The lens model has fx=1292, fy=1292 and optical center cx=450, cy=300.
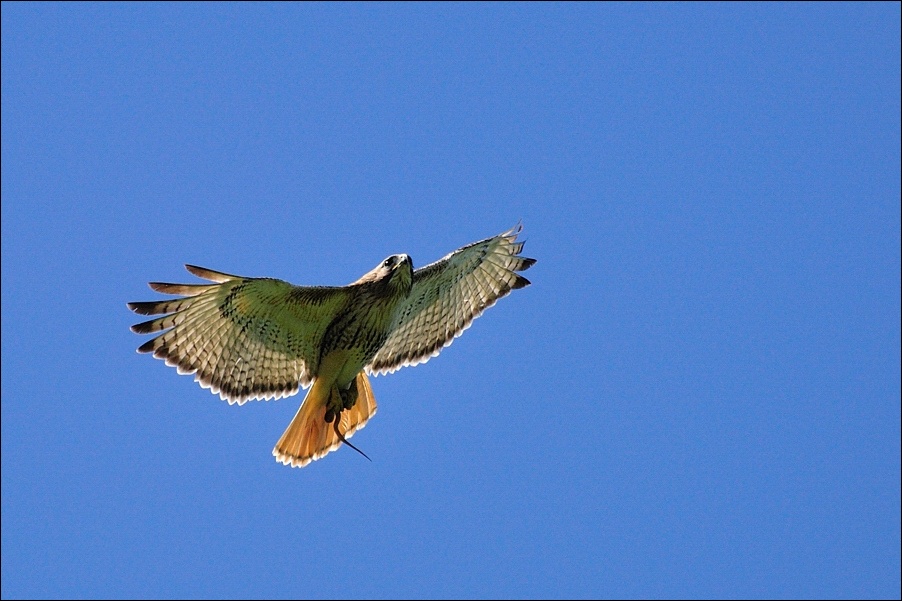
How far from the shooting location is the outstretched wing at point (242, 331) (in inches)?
372

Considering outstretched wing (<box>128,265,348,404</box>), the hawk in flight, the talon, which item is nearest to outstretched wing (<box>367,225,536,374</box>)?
the hawk in flight

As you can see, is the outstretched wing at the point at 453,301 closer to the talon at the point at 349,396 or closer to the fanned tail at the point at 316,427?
the fanned tail at the point at 316,427

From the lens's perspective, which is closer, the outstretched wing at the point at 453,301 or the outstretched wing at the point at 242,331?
the outstretched wing at the point at 242,331

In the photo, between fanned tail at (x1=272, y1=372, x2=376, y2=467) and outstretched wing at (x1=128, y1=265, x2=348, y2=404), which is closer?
outstretched wing at (x1=128, y1=265, x2=348, y2=404)

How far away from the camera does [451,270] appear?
10.5 metres

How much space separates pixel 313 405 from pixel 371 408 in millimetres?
504

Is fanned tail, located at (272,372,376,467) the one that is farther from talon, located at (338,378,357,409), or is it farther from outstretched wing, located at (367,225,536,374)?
outstretched wing, located at (367,225,536,374)

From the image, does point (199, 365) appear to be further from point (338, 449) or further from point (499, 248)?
point (499, 248)

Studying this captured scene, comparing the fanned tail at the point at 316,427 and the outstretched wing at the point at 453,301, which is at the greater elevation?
the outstretched wing at the point at 453,301

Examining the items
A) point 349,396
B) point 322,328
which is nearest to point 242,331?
point 322,328

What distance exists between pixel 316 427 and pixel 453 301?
5.10 feet

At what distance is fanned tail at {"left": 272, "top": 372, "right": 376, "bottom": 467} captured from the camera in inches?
405

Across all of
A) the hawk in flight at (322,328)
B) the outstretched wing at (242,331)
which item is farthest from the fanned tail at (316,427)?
the outstretched wing at (242,331)

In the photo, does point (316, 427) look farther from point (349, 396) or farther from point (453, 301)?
point (453, 301)
